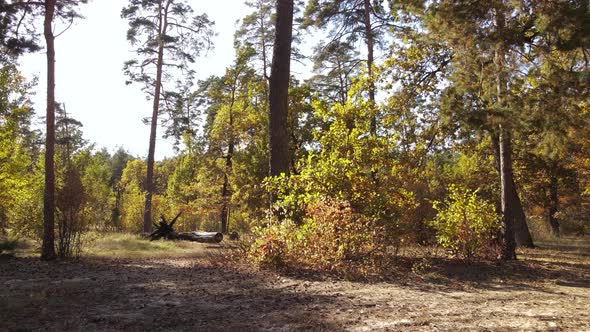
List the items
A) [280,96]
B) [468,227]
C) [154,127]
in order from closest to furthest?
[468,227] < [280,96] < [154,127]

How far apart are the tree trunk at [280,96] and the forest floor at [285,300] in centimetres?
286

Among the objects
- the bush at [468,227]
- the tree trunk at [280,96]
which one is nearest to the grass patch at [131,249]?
the tree trunk at [280,96]

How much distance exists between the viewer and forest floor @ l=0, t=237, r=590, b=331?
14.1 feet

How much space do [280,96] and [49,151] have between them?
611cm

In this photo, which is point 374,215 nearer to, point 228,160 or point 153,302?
point 153,302

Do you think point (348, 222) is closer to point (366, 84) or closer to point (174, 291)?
point (174, 291)

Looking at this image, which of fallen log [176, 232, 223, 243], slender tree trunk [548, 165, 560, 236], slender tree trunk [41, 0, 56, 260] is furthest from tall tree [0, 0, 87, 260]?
slender tree trunk [548, 165, 560, 236]

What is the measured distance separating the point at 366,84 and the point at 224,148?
1399 centimetres

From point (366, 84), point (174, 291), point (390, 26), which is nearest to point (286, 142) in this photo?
point (366, 84)

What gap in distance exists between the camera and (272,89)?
10109 millimetres

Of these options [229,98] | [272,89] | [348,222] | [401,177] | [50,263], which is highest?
[229,98]

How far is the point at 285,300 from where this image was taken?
5.49m

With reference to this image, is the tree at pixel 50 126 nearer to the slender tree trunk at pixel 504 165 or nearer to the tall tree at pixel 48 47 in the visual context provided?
the tall tree at pixel 48 47

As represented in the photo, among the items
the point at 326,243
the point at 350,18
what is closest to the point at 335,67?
the point at 350,18
